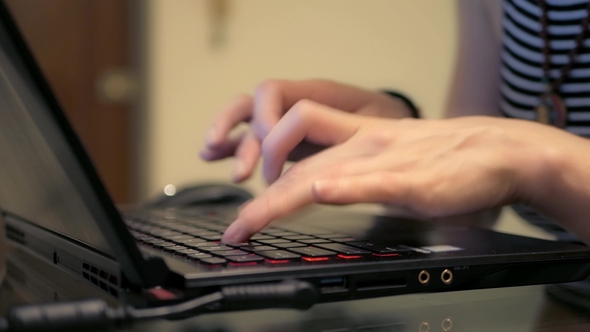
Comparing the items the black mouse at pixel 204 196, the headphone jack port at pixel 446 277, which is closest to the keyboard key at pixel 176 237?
the headphone jack port at pixel 446 277

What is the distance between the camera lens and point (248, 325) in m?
0.38

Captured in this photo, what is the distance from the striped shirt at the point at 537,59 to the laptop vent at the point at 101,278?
2.27ft

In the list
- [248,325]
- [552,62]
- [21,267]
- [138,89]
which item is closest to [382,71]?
[552,62]

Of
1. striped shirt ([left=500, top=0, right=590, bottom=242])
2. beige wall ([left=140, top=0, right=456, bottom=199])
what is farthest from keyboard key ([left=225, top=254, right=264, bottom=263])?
beige wall ([left=140, top=0, right=456, bottom=199])

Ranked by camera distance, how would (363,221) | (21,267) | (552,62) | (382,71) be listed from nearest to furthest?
(21,267) → (363,221) → (552,62) → (382,71)

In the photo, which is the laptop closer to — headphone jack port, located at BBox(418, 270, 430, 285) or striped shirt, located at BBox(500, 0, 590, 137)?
headphone jack port, located at BBox(418, 270, 430, 285)

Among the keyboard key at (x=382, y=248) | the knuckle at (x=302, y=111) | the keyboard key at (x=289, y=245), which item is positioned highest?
the knuckle at (x=302, y=111)

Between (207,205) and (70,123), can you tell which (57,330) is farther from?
(207,205)

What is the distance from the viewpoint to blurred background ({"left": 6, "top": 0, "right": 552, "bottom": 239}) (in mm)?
1597

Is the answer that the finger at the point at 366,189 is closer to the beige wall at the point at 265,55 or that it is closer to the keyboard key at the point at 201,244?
the keyboard key at the point at 201,244

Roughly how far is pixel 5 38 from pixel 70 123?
0.16ft

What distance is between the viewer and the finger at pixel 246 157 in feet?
2.25

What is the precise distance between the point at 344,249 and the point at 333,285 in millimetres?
64

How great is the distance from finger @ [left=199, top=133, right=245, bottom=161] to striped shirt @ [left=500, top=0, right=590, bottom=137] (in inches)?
17.0
